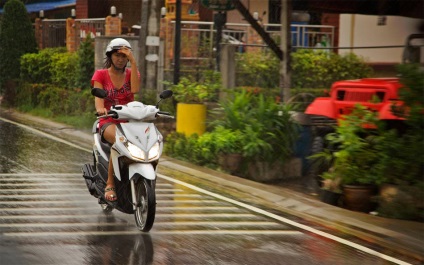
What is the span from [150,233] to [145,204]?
32 cm

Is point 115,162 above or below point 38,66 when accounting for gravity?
below

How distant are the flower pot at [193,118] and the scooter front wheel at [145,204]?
6.76m

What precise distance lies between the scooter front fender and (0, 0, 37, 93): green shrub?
19055 mm

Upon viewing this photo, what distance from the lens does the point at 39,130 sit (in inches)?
832

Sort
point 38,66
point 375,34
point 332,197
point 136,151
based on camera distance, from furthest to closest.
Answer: point 38,66 → point 375,34 → point 332,197 → point 136,151

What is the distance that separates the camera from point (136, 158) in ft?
32.0

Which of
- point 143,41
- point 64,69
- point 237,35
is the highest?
point 237,35

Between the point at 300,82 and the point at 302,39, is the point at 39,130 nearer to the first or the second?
the point at 300,82

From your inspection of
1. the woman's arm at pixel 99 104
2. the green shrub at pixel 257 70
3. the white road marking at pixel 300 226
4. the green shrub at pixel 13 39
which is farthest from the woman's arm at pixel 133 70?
the green shrub at pixel 13 39

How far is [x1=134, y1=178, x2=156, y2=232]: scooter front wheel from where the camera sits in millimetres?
9625

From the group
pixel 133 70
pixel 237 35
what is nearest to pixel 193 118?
pixel 133 70

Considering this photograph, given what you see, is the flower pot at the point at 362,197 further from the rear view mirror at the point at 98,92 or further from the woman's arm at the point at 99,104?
the rear view mirror at the point at 98,92

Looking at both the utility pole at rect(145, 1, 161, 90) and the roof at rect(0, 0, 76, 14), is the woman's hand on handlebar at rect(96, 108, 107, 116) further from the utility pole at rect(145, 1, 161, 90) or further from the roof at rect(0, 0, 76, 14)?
the roof at rect(0, 0, 76, 14)

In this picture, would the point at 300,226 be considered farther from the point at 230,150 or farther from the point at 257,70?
the point at 257,70
